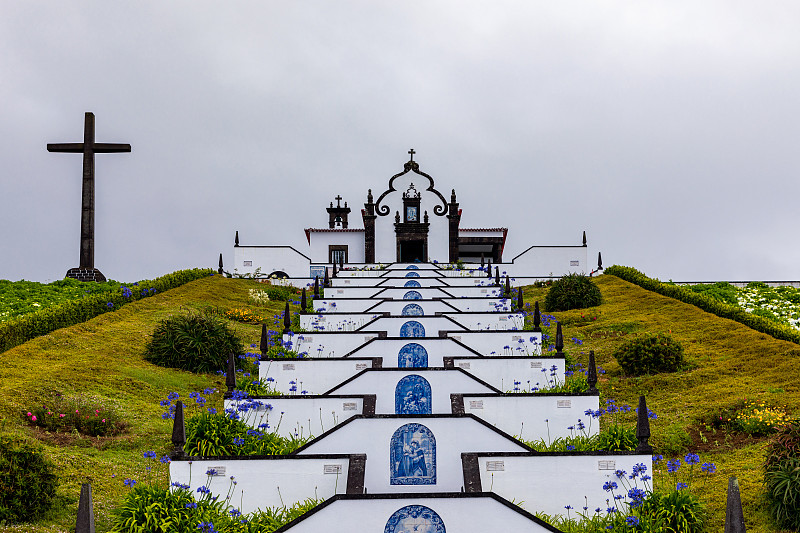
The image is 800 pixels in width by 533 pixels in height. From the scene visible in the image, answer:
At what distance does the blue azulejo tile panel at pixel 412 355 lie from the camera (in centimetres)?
1834

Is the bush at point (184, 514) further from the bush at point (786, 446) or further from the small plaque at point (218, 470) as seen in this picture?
the bush at point (786, 446)

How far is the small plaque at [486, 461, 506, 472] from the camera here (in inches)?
508

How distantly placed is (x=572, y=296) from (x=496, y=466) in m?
18.5

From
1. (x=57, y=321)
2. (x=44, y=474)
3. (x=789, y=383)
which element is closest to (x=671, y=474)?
(x=789, y=383)

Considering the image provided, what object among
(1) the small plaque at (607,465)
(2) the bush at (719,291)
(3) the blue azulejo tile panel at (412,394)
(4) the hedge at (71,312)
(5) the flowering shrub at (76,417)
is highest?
(2) the bush at (719,291)

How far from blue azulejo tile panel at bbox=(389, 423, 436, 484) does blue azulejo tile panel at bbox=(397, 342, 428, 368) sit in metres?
4.85

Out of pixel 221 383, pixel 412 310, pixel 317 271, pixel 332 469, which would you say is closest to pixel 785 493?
pixel 332 469

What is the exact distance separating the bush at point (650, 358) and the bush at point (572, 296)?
9.00 meters

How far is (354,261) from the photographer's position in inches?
1752

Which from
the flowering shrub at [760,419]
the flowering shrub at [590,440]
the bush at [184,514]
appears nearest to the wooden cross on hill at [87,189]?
the bush at [184,514]

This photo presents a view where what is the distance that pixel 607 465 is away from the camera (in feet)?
42.8

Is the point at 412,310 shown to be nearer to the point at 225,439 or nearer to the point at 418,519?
the point at 225,439

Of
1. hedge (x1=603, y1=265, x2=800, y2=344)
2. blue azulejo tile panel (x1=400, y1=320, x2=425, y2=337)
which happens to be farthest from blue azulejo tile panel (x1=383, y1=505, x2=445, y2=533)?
hedge (x1=603, y1=265, x2=800, y2=344)

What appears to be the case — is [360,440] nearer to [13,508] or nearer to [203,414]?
[203,414]
